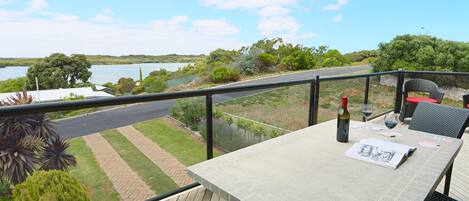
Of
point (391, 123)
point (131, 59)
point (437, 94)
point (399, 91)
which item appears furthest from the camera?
point (131, 59)

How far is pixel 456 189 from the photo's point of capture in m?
2.65

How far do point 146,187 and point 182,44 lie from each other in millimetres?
28634

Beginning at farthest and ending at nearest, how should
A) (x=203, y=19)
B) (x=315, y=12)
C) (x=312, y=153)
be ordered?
(x=203, y=19), (x=315, y=12), (x=312, y=153)

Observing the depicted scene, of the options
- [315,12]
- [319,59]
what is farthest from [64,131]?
[319,59]

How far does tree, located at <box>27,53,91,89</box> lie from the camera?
33.3 m

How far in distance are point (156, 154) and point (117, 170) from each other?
1.54 ft

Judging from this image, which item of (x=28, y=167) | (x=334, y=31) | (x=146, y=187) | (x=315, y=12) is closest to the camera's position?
(x=28, y=167)

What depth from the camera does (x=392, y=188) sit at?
1086mm

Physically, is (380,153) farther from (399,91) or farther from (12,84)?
(12,84)

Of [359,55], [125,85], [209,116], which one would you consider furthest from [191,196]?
[359,55]

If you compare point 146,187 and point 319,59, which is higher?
point 319,59

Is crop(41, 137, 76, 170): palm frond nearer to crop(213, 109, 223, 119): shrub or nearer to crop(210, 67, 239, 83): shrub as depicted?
crop(213, 109, 223, 119): shrub

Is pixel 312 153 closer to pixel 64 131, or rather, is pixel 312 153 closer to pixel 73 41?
pixel 64 131

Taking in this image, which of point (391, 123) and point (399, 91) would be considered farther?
point (399, 91)
